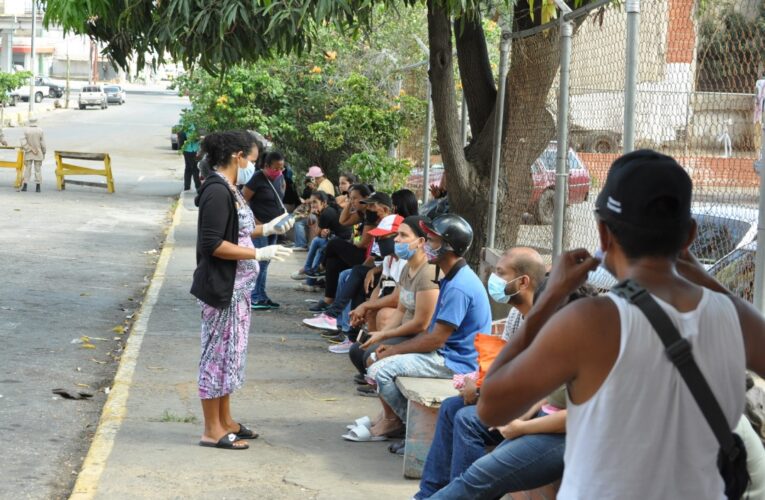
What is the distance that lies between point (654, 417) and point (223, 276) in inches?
175

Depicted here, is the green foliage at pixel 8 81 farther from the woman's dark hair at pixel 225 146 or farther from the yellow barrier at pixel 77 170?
the woman's dark hair at pixel 225 146

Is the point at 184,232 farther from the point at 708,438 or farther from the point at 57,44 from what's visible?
the point at 57,44

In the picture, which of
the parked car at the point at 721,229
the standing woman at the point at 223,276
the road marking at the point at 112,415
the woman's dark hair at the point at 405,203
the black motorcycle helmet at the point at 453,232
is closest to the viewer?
the parked car at the point at 721,229

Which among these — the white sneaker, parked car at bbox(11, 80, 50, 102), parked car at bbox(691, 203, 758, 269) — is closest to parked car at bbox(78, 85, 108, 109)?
parked car at bbox(11, 80, 50, 102)

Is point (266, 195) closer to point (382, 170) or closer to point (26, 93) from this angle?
point (382, 170)

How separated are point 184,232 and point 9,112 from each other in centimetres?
4385

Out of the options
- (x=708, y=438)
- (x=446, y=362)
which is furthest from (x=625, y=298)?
(x=446, y=362)

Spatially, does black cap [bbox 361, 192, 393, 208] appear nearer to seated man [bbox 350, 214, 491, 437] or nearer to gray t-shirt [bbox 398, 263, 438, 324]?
gray t-shirt [bbox 398, 263, 438, 324]

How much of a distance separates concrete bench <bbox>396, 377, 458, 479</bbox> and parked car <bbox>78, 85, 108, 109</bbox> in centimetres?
6501

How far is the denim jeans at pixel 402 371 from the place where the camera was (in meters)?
6.78

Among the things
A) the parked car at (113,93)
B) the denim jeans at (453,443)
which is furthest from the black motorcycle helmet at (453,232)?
the parked car at (113,93)

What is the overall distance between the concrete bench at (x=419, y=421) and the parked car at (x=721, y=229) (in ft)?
5.30

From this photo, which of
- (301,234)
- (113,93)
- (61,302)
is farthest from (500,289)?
(113,93)

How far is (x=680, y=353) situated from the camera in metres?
2.57
